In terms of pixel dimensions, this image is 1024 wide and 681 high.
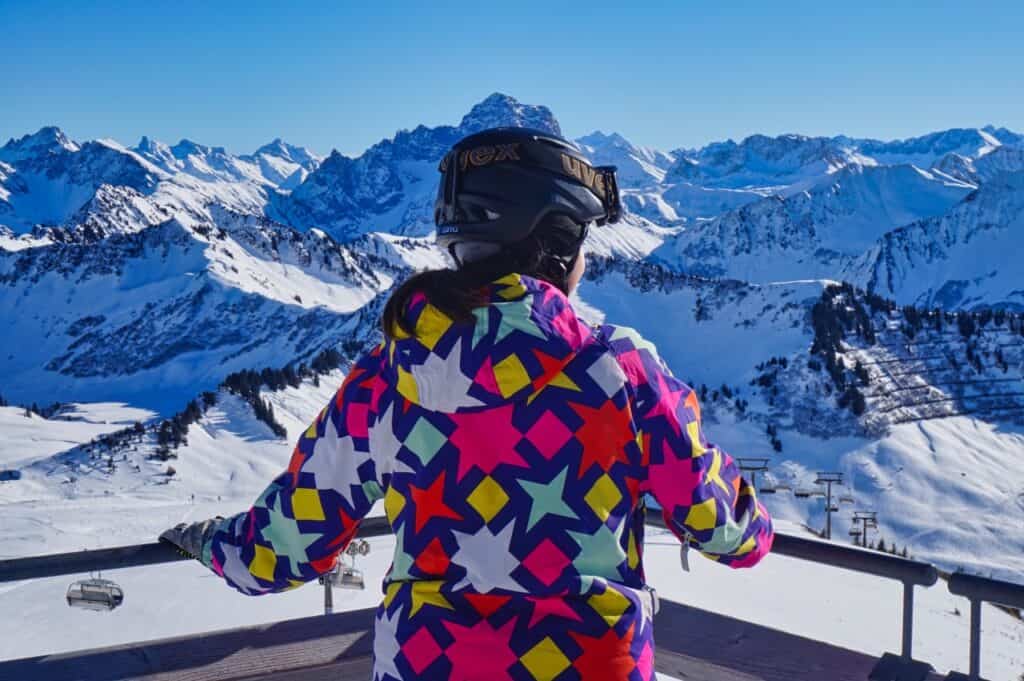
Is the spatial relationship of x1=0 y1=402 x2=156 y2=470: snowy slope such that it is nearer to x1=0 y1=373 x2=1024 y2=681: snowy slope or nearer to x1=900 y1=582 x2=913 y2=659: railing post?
x1=0 y1=373 x2=1024 y2=681: snowy slope

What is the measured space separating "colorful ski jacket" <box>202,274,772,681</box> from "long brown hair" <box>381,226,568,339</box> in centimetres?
3

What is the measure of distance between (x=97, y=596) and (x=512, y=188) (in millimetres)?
3928

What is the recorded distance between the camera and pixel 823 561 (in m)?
3.70

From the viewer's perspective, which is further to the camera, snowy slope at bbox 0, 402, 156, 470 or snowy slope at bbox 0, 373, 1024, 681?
snowy slope at bbox 0, 402, 156, 470

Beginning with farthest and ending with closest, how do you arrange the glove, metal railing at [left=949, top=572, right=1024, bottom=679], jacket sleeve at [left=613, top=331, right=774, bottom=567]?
metal railing at [left=949, top=572, right=1024, bottom=679], the glove, jacket sleeve at [left=613, top=331, right=774, bottom=567]

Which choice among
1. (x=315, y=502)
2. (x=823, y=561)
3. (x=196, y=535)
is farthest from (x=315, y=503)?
(x=823, y=561)

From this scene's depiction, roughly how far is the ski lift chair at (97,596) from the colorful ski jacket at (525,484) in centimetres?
339

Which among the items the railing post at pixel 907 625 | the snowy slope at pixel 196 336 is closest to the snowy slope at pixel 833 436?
the railing post at pixel 907 625

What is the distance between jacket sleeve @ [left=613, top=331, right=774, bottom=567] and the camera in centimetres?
198

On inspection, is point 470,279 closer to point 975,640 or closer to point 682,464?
point 682,464

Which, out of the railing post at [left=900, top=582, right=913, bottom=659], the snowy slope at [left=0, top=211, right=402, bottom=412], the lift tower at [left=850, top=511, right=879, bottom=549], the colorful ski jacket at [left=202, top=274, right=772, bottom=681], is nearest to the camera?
the colorful ski jacket at [left=202, top=274, right=772, bottom=681]

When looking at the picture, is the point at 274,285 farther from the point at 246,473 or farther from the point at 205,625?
the point at 205,625

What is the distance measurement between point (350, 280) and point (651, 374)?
200841 millimetres

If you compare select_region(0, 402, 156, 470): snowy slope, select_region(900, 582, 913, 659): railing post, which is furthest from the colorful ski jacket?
select_region(0, 402, 156, 470): snowy slope
